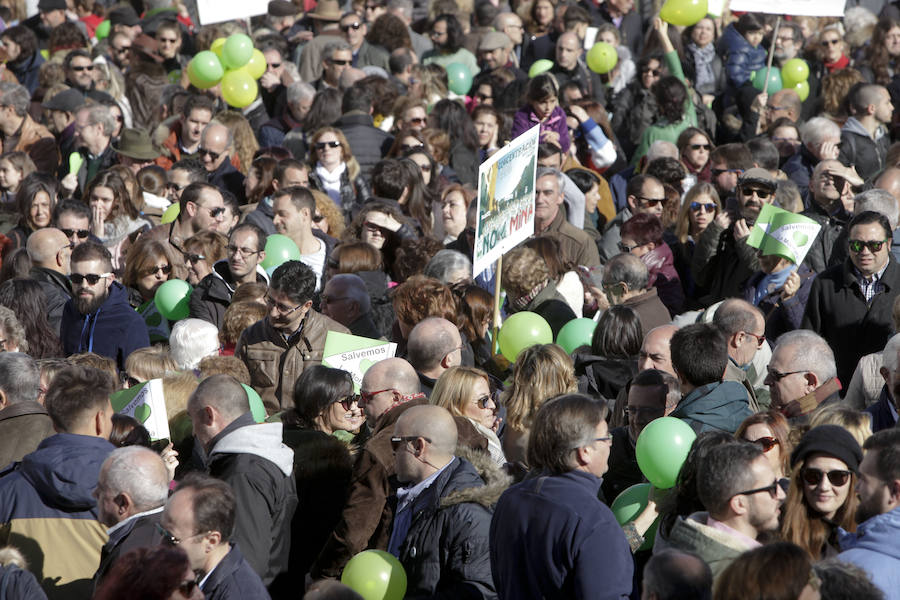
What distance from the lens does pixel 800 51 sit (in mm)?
13891

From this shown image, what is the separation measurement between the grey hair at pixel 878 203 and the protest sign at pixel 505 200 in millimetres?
2081

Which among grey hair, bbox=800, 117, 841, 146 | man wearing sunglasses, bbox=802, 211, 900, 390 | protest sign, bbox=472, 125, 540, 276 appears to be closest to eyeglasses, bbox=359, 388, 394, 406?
protest sign, bbox=472, 125, 540, 276

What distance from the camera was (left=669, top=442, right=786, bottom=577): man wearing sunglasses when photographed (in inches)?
161

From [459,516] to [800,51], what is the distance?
1077 cm

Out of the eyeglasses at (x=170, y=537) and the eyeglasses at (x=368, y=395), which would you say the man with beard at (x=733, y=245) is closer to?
the eyeglasses at (x=368, y=395)

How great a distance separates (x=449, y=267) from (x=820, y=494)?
3754 mm

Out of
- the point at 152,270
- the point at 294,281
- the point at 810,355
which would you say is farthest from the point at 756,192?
the point at 152,270

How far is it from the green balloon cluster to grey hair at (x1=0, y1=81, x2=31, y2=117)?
1565mm

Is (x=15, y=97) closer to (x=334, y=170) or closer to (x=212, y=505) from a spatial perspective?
(x=334, y=170)

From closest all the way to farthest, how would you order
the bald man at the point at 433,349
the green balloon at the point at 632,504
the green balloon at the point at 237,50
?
the green balloon at the point at 632,504
the bald man at the point at 433,349
the green balloon at the point at 237,50

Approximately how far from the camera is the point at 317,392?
557cm

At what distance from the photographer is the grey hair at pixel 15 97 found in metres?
11.5

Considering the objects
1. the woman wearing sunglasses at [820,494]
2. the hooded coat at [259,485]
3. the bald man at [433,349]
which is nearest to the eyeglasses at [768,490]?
the woman wearing sunglasses at [820,494]

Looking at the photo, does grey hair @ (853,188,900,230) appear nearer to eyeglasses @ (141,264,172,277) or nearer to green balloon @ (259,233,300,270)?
green balloon @ (259,233,300,270)
